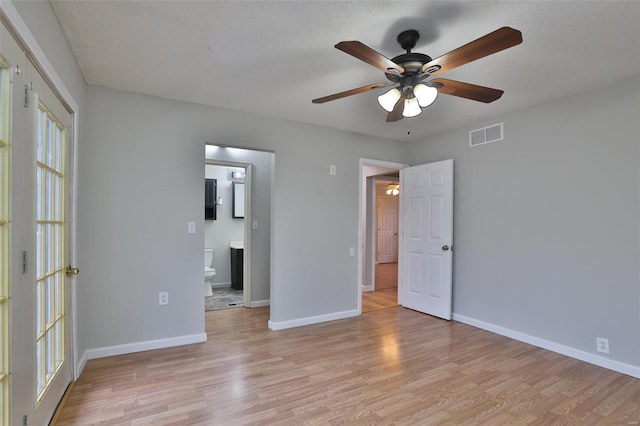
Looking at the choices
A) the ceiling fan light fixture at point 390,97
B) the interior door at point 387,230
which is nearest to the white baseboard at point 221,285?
the ceiling fan light fixture at point 390,97

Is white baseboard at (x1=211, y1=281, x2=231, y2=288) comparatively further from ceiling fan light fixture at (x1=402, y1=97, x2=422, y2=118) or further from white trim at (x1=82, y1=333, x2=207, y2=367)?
ceiling fan light fixture at (x1=402, y1=97, x2=422, y2=118)

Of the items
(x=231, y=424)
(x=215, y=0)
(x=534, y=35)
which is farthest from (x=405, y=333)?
(x=215, y=0)

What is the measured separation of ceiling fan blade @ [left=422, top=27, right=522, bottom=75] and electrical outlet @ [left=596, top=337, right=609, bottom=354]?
2719 millimetres

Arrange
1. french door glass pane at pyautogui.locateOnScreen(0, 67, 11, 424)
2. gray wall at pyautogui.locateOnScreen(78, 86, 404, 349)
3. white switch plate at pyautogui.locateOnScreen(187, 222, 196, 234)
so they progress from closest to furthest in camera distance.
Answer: french door glass pane at pyautogui.locateOnScreen(0, 67, 11, 424), gray wall at pyautogui.locateOnScreen(78, 86, 404, 349), white switch plate at pyautogui.locateOnScreen(187, 222, 196, 234)

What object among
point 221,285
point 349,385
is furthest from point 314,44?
point 221,285

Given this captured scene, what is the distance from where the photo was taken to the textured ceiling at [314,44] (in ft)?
6.12

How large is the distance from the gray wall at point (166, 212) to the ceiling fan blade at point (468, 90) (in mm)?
2054

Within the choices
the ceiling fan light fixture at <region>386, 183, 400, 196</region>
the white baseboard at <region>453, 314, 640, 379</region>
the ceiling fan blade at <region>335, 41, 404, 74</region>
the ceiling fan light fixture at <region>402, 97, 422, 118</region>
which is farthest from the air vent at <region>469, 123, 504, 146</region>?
the ceiling fan light fixture at <region>386, 183, 400, 196</region>

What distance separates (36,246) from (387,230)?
9391mm

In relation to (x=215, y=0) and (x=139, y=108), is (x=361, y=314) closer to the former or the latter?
(x=139, y=108)

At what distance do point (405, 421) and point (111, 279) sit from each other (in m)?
2.67

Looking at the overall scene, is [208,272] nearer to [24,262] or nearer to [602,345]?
[24,262]

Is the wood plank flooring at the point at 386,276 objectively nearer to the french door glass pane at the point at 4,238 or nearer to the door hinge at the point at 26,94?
the french door glass pane at the point at 4,238

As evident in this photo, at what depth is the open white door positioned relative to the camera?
13.5ft
